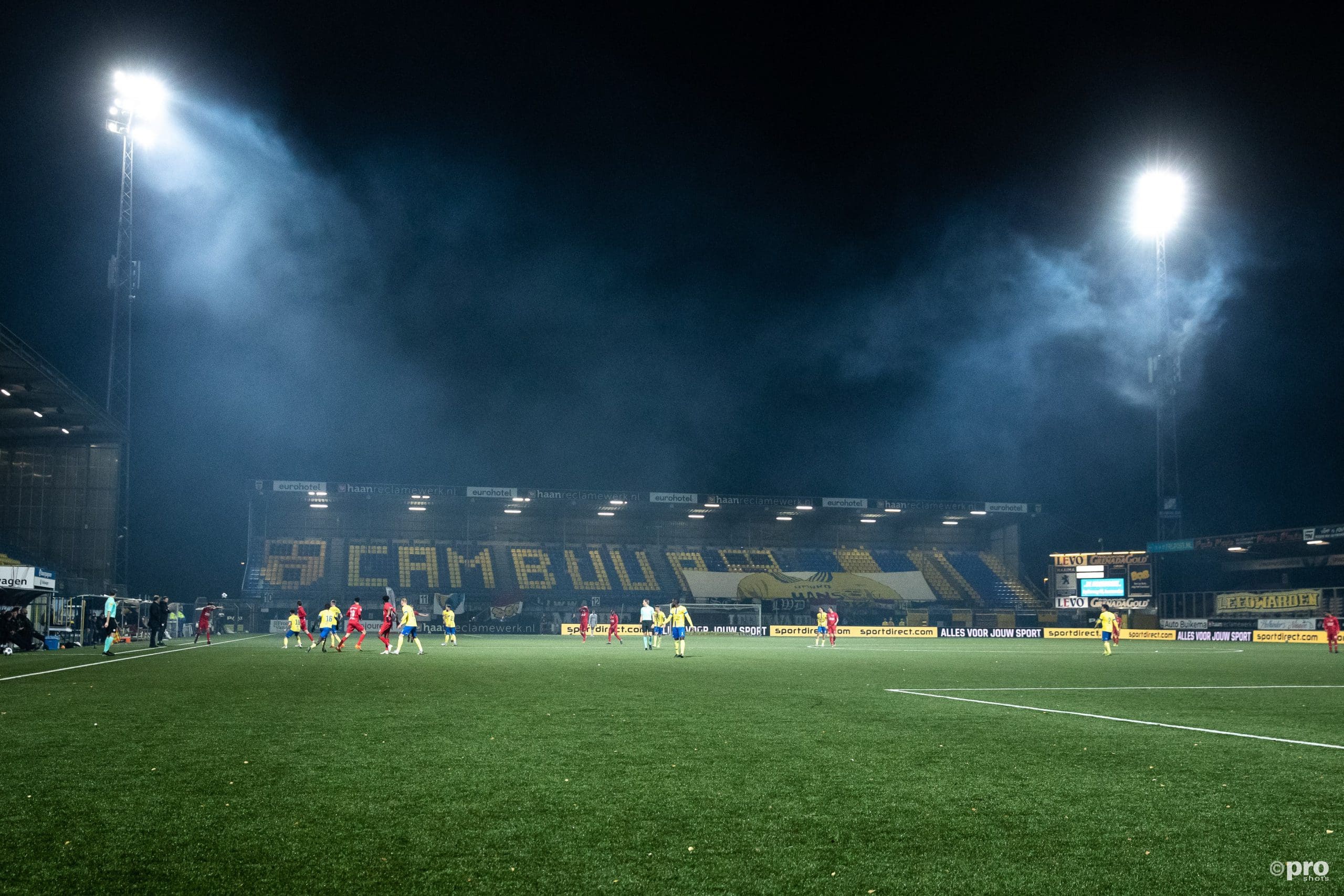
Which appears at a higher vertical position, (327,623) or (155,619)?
(327,623)

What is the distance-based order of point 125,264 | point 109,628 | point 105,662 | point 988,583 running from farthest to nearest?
point 988,583
point 125,264
point 109,628
point 105,662

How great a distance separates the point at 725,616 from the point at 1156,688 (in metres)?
48.2

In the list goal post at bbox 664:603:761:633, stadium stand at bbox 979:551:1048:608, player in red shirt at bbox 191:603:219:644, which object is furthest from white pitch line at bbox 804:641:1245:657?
stadium stand at bbox 979:551:1048:608

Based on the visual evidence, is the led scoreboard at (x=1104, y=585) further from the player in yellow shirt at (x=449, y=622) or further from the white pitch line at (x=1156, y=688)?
the white pitch line at (x=1156, y=688)

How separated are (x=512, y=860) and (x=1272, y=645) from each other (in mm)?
50047

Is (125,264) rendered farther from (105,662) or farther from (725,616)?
(725,616)

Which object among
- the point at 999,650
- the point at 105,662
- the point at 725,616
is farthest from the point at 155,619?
the point at 725,616

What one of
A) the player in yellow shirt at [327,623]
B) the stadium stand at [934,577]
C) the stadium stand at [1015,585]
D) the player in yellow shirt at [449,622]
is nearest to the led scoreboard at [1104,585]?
the stadium stand at [1015,585]

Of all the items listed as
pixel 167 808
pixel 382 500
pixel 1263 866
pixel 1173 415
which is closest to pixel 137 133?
pixel 382 500

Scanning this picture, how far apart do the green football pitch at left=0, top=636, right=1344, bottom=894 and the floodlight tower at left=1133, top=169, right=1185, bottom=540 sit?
4961 cm

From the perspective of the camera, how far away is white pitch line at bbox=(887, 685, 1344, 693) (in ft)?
53.9

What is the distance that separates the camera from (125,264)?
5006 cm

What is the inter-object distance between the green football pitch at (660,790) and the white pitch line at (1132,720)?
98 millimetres

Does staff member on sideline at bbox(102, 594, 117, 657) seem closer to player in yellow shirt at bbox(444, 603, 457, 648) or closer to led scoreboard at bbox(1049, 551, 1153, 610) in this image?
player in yellow shirt at bbox(444, 603, 457, 648)
